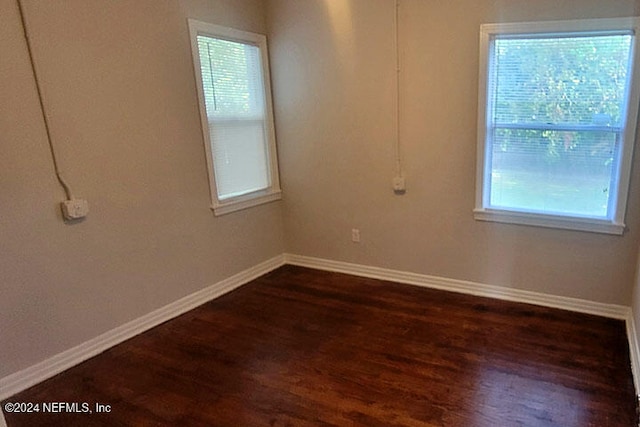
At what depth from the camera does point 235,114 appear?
347 cm

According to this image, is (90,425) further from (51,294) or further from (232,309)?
(232,309)

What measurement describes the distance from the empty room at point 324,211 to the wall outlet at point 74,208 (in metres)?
0.01

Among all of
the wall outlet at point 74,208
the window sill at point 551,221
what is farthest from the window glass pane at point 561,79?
the wall outlet at point 74,208

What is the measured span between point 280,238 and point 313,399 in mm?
2099

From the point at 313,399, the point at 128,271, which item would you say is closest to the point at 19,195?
the point at 128,271

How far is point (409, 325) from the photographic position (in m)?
2.84

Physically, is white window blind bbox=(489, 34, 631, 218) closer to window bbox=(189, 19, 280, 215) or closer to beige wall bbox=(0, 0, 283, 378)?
window bbox=(189, 19, 280, 215)

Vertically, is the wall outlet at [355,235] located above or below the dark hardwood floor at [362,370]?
above

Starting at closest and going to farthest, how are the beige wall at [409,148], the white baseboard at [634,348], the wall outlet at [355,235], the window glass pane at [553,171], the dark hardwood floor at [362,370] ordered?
1. the dark hardwood floor at [362,370]
2. the white baseboard at [634,348]
3. the window glass pane at [553,171]
4. the beige wall at [409,148]
5. the wall outlet at [355,235]

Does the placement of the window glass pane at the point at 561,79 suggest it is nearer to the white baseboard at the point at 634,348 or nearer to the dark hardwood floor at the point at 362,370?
the white baseboard at the point at 634,348

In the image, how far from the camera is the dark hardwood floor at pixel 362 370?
2.04m

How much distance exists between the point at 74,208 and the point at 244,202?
1404 mm

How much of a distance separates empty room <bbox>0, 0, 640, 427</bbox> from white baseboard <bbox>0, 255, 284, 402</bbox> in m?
0.01

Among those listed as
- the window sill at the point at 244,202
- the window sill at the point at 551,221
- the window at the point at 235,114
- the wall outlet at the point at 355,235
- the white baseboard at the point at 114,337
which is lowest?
the white baseboard at the point at 114,337
